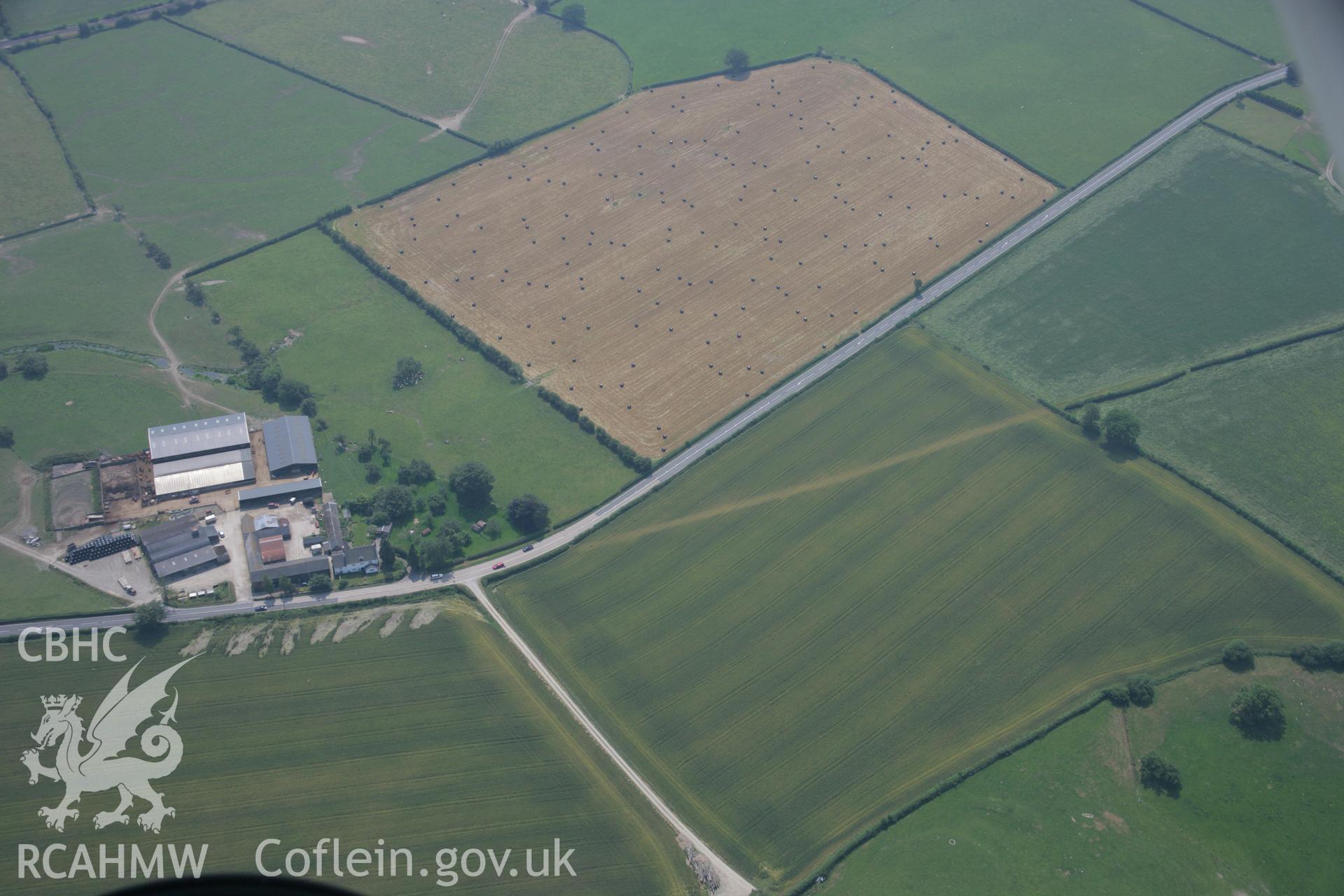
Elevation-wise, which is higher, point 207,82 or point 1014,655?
point 207,82

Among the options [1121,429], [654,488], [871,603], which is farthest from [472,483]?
[1121,429]

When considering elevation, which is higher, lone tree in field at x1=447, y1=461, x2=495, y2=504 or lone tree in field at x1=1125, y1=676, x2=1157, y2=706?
lone tree in field at x1=447, y1=461, x2=495, y2=504

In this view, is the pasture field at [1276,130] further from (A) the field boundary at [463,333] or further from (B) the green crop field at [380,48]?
(A) the field boundary at [463,333]

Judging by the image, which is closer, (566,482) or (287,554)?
(287,554)

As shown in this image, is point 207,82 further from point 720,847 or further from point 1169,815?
point 1169,815

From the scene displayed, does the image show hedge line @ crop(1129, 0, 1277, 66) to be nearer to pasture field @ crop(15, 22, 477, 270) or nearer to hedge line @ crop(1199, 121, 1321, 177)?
hedge line @ crop(1199, 121, 1321, 177)

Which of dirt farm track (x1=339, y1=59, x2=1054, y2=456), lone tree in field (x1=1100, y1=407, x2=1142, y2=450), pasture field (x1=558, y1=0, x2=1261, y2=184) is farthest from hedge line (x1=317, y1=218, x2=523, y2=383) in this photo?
lone tree in field (x1=1100, y1=407, x2=1142, y2=450)

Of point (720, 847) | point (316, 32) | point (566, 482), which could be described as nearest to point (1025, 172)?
point (566, 482)
